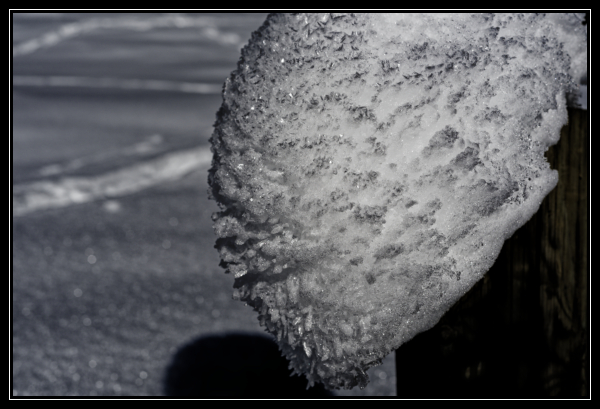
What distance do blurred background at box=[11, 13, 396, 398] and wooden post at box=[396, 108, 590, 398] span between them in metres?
0.57

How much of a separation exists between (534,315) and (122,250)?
1769 millimetres

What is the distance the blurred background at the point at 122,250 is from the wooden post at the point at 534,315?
1.87ft

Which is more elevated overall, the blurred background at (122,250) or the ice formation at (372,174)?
the ice formation at (372,174)

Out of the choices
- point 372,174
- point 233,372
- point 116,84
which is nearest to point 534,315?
point 372,174

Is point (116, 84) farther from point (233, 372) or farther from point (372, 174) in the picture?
point (372, 174)

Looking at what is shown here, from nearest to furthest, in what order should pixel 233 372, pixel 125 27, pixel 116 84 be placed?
1. pixel 233 372
2. pixel 116 84
3. pixel 125 27

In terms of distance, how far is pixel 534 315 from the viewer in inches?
36.2

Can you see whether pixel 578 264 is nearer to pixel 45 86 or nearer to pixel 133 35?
pixel 45 86

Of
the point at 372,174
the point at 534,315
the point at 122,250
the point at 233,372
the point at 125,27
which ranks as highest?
the point at 125,27

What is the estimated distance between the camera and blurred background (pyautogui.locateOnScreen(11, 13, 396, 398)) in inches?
59.1

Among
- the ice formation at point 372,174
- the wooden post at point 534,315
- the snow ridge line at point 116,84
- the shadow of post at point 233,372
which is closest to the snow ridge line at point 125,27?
the snow ridge line at point 116,84

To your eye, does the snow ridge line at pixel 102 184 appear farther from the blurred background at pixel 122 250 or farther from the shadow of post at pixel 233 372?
the shadow of post at pixel 233 372

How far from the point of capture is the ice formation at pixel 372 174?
0.80 meters

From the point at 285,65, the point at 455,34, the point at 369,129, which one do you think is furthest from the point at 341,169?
the point at 455,34
